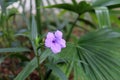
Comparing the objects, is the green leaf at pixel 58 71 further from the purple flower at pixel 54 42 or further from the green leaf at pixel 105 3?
the green leaf at pixel 105 3

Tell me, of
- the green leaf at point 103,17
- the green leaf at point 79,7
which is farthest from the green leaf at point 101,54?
the green leaf at point 79,7

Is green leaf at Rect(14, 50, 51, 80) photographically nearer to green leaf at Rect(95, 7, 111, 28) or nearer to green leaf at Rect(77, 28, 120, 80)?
green leaf at Rect(77, 28, 120, 80)

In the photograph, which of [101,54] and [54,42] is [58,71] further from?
[101,54]

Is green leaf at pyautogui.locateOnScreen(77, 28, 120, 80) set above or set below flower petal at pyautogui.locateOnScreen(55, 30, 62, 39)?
below

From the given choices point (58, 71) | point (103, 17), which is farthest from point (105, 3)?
point (58, 71)

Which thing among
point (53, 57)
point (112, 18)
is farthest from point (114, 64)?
point (112, 18)

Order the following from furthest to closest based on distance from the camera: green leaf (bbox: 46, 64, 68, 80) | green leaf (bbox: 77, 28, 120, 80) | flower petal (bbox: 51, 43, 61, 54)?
green leaf (bbox: 77, 28, 120, 80) → green leaf (bbox: 46, 64, 68, 80) → flower petal (bbox: 51, 43, 61, 54)

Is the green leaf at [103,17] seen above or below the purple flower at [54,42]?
above

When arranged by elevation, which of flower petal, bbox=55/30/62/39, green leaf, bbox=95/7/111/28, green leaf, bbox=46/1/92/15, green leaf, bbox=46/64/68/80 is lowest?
green leaf, bbox=46/64/68/80

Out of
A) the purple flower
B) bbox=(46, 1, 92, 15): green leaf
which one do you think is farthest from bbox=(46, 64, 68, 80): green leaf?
bbox=(46, 1, 92, 15): green leaf

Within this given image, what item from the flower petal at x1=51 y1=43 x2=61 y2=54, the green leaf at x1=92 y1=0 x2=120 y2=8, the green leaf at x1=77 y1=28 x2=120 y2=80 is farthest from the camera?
the green leaf at x1=92 y1=0 x2=120 y2=8
